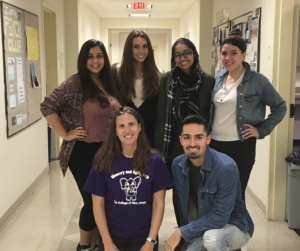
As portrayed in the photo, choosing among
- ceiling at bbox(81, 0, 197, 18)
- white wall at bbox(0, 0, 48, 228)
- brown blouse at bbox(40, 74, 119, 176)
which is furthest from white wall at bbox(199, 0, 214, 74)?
brown blouse at bbox(40, 74, 119, 176)

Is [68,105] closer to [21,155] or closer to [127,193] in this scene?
[127,193]

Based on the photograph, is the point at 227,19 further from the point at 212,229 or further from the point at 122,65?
the point at 212,229

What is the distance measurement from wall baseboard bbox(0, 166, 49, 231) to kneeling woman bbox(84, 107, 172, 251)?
145 cm

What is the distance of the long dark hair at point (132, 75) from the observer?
2.42 meters

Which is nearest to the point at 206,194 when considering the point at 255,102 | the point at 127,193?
the point at 127,193

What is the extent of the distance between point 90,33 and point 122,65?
17.1 feet

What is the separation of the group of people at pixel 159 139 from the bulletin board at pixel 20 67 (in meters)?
1.11

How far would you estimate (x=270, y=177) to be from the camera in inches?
123

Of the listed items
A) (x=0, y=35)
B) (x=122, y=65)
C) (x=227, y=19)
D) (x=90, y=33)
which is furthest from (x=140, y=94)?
(x=90, y=33)

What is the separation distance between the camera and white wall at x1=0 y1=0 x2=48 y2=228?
10.2ft

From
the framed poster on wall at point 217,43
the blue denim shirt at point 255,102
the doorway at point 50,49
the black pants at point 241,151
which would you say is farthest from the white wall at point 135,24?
the black pants at point 241,151

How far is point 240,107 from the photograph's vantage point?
7.47 feet

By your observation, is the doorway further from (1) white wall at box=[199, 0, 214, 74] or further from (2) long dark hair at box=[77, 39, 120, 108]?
(2) long dark hair at box=[77, 39, 120, 108]

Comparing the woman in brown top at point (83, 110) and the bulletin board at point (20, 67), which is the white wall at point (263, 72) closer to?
the woman in brown top at point (83, 110)
